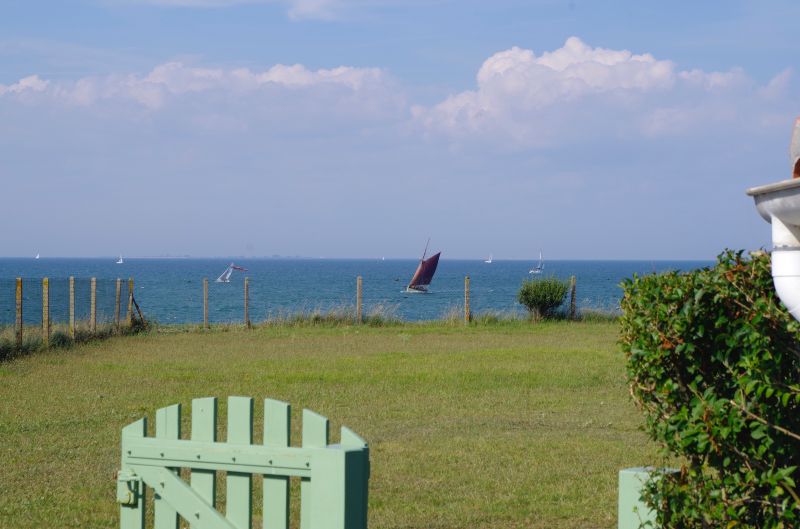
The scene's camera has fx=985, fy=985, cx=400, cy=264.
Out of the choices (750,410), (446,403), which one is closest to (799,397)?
(750,410)

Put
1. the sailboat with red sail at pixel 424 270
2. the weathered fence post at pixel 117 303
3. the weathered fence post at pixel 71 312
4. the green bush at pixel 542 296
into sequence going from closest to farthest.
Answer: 1. the weathered fence post at pixel 71 312
2. the weathered fence post at pixel 117 303
3. the green bush at pixel 542 296
4. the sailboat with red sail at pixel 424 270

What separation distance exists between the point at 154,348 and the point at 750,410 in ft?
58.4

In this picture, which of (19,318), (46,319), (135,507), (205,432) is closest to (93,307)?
(46,319)

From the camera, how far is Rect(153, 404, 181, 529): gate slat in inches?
144

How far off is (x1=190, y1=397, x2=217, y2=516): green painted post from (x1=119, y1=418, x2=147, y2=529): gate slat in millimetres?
256

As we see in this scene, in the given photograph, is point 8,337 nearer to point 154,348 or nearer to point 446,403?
point 154,348

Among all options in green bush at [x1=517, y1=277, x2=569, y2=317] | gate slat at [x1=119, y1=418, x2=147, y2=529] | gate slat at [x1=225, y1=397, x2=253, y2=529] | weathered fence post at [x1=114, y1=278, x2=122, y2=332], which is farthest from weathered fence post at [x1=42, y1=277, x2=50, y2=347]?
gate slat at [x1=225, y1=397, x2=253, y2=529]

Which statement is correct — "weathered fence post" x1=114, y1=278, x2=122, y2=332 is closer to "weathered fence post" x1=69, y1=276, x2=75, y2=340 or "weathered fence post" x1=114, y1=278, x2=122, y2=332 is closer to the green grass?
the green grass

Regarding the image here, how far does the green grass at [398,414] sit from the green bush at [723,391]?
1.78 metres

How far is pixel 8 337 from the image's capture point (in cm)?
1808

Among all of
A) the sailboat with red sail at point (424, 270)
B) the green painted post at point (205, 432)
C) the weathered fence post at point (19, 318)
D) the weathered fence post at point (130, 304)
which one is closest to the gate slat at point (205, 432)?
the green painted post at point (205, 432)

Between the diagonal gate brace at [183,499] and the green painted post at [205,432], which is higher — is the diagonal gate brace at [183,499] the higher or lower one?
the lower one

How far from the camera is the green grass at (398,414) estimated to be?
697cm

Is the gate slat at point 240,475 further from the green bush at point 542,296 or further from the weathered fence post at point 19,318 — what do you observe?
the green bush at point 542,296
